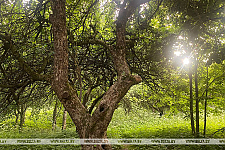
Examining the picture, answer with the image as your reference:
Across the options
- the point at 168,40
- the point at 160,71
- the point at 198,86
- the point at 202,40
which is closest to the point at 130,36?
the point at 168,40

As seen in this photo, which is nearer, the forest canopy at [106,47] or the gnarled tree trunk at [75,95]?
the gnarled tree trunk at [75,95]

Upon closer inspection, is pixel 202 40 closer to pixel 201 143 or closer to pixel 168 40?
pixel 168 40

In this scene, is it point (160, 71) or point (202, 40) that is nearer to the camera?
point (202, 40)

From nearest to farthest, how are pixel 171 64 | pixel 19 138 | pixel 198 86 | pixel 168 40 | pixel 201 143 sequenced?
pixel 168 40
pixel 201 143
pixel 171 64
pixel 198 86
pixel 19 138

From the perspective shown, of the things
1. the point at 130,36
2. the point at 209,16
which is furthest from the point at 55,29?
the point at 209,16

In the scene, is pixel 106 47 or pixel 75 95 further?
pixel 106 47

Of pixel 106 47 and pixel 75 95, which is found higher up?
pixel 106 47

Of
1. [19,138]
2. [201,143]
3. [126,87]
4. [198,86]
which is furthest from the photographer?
[19,138]

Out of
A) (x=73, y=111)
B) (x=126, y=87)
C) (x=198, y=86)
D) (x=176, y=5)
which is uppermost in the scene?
(x=176, y=5)

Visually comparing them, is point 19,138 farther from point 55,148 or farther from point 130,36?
point 130,36

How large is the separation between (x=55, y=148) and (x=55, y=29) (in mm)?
4434

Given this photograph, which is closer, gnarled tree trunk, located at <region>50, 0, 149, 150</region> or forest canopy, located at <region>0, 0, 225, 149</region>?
gnarled tree trunk, located at <region>50, 0, 149, 150</region>

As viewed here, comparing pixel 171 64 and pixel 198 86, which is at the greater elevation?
pixel 171 64

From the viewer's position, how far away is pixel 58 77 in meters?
3.04
